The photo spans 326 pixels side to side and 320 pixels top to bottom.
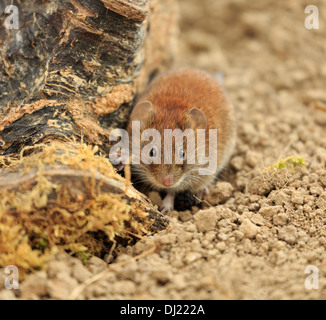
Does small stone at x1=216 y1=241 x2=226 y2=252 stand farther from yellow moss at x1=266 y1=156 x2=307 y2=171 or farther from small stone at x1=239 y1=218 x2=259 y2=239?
yellow moss at x1=266 y1=156 x2=307 y2=171

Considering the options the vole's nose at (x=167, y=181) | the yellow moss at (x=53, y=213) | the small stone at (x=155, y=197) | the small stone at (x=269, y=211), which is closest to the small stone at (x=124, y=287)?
the yellow moss at (x=53, y=213)

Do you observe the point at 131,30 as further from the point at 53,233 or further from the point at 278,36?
the point at 278,36

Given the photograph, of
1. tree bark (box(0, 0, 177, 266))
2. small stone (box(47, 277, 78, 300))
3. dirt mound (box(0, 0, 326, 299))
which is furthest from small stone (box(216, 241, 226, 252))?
small stone (box(47, 277, 78, 300))

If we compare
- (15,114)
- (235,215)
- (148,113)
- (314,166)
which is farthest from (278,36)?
(15,114)

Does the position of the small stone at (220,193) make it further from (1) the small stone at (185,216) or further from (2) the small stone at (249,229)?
(2) the small stone at (249,229)

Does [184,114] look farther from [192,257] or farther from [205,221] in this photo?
[192,257]

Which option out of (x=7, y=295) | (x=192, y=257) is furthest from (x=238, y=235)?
(x=7, y=295)
